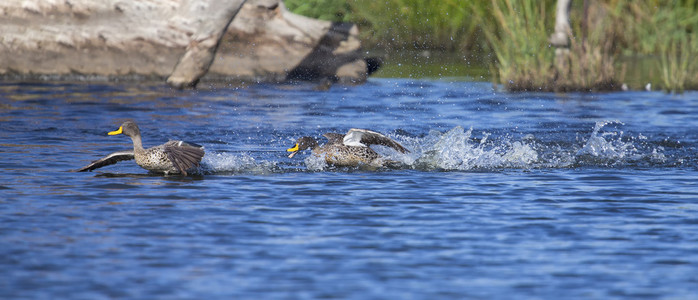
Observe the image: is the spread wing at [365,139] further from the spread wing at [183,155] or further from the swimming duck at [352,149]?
the spread wing at [183,155]

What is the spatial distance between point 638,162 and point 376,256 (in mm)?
5474

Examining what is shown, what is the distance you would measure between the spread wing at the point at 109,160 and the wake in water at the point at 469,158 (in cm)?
75

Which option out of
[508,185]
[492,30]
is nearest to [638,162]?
[508,185]

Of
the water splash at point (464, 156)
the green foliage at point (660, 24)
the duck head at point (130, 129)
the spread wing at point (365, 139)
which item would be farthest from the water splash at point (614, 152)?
the green foliage at point (660, 24)

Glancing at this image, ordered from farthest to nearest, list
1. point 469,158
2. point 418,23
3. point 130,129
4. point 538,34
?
point 418,23, point 538,34, point 469,158, point 130,129

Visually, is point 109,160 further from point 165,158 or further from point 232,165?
point 232,165

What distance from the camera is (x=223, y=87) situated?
20609mm

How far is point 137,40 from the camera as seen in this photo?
67.7 ft

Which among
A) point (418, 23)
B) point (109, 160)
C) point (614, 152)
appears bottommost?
point (614, 152)

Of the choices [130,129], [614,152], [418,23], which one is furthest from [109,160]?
[418,23]

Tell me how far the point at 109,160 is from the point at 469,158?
368 centimetres

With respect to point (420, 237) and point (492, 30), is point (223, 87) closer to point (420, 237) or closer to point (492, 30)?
point (492, 30)

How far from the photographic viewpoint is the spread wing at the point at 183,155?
10062mm

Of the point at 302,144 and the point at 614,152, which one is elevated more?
the point at 302,144
